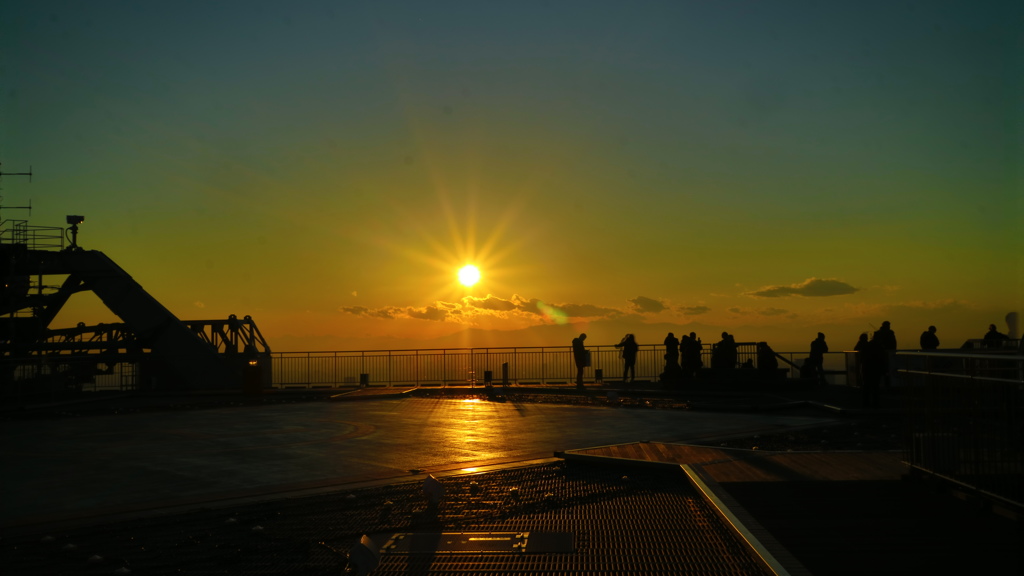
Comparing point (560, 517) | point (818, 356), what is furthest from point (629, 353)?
point (560, 517)

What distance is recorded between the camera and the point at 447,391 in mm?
31797

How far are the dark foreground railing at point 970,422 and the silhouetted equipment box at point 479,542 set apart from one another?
3.85m

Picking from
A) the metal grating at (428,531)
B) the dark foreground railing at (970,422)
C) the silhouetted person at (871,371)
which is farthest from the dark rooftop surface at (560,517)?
the silhouetted person at (871,371)

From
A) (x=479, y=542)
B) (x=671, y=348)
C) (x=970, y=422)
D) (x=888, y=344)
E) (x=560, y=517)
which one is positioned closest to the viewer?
(x=479, y=542)

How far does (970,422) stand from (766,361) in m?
23.2

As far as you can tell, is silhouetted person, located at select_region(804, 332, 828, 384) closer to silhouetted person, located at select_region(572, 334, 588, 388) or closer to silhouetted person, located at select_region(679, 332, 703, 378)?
silhouetted person, located at select_region(679, 332, 703, 378)

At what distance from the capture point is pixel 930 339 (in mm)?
28500

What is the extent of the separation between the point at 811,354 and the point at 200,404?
21.9 m

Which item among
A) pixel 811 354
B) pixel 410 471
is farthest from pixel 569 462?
pixel 811 354

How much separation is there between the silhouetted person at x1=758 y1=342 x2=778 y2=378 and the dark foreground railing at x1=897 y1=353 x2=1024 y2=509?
20352 mm

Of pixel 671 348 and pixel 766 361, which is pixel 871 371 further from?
pixel 671 348

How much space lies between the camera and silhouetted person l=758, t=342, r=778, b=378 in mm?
29484

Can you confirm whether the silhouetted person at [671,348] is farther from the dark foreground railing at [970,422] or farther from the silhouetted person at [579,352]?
the dark foreground railing at [970,422]

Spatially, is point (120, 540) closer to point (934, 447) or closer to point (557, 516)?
point (557, 516)
